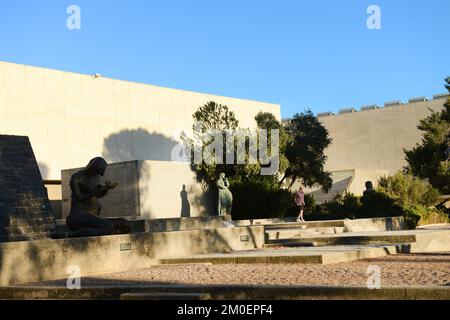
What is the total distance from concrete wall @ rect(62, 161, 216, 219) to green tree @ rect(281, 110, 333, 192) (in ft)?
20.2

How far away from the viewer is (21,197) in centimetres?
1516

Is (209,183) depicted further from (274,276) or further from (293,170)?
(274,276)

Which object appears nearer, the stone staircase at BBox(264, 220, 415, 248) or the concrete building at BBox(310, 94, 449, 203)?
the stone staircase at BBox(264, 220, 415, 248)

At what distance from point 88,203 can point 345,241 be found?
21.6ft

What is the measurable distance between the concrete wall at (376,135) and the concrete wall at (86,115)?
59.2 feet

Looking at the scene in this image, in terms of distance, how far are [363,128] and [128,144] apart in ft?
85.5

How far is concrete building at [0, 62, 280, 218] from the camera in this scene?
32812mm

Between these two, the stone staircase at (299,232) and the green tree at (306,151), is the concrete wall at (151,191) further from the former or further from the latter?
the stone staircase at (299,232)

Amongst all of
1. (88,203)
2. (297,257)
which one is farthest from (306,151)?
(297,257)

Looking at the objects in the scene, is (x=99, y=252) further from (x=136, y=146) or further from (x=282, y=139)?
(x=136, y=146)

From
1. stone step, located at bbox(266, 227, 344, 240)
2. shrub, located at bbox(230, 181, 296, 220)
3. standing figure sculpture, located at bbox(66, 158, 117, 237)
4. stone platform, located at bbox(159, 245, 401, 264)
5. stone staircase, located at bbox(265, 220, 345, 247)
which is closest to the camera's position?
stone platform, located at bbox(159, 245, 401, 264)

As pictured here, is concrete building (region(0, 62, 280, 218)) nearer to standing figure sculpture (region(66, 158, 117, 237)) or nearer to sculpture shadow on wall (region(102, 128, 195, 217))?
sculpture shadow on wall (region(102, 128, 195, 217))

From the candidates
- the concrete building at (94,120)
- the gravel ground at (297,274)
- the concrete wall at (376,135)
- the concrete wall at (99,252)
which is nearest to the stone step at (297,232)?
the concrete wall at (99,252)

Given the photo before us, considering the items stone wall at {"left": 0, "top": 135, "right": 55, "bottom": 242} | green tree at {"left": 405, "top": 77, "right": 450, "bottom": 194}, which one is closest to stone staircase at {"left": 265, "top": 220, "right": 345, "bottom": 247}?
stone wall at {"left": 0, "top": 135, "right": 55, "bottom": 242}
